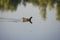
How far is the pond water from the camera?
1624mm

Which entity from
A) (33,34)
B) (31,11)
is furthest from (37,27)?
(31,11)

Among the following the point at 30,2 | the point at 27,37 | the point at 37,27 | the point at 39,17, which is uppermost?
the point at 30,2

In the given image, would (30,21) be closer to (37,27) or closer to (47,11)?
(37,27)

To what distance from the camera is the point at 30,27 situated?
1.64 meters

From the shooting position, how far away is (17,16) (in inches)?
63.8

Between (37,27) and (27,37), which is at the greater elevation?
(37,27)

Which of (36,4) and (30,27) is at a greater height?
(36,4)

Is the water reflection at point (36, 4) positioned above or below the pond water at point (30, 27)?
above

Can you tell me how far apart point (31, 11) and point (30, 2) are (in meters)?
0.12

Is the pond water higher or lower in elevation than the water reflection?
lower

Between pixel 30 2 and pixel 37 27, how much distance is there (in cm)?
35

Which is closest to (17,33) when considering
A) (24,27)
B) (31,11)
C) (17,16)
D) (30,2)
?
(24,27)

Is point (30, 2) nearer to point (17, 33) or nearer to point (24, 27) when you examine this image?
point (24, 27)

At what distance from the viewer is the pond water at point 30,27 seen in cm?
162
